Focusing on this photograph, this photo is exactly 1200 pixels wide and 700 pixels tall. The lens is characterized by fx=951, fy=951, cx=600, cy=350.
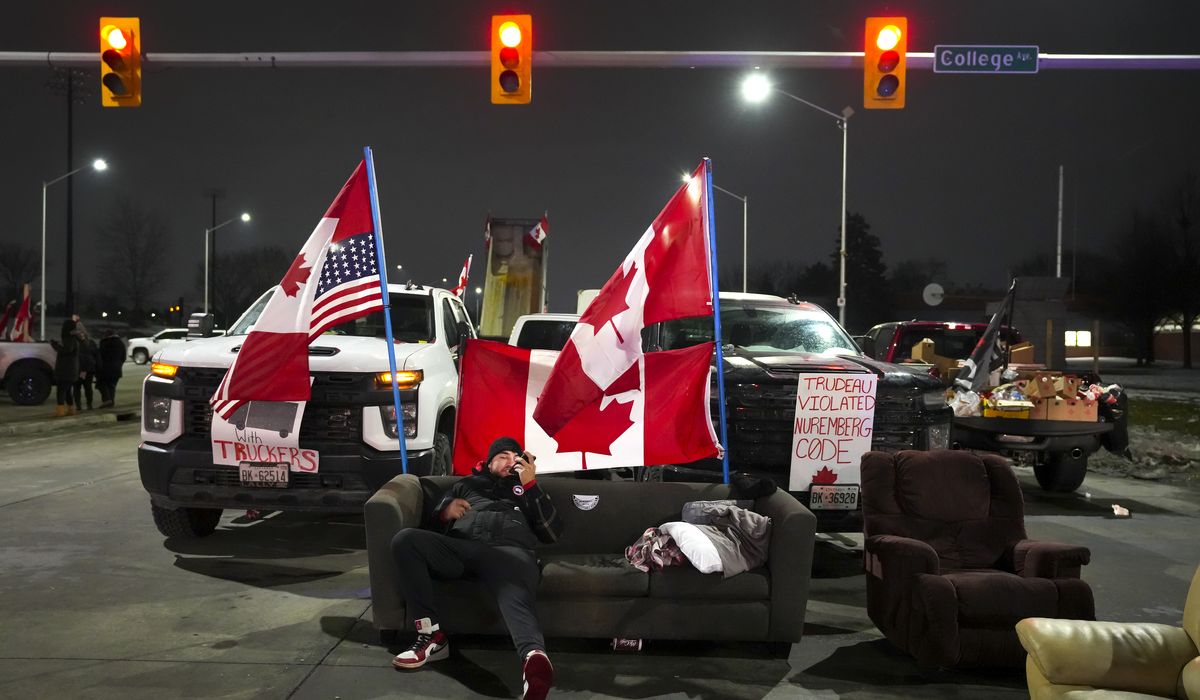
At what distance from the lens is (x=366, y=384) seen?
7094 mm

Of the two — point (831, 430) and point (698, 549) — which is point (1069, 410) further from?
point (698, 549)

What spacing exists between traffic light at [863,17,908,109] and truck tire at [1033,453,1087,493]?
465 centimetres

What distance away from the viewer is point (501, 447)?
227 inches

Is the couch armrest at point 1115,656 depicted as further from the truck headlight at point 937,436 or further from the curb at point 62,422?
the curb at point 62,422

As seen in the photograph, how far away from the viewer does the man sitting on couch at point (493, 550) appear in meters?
4.90

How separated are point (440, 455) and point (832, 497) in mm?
3099

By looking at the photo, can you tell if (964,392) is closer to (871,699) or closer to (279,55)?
(871,699)

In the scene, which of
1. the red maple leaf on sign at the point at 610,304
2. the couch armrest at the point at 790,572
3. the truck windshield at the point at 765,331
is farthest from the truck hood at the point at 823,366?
the couch armrest at the point at 790,572

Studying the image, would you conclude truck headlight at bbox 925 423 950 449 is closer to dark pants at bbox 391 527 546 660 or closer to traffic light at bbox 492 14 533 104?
dark pants at bbox 391 527 546 660

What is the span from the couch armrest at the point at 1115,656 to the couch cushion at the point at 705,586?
5.64ft

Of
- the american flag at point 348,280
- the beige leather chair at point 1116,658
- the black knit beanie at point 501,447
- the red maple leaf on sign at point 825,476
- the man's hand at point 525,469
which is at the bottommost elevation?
the beige leather chair at point 1116,658

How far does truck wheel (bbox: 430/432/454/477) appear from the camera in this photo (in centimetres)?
749

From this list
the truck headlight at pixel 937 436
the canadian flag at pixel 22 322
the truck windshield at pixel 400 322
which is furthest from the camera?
the canadian flag at pixel 22 322

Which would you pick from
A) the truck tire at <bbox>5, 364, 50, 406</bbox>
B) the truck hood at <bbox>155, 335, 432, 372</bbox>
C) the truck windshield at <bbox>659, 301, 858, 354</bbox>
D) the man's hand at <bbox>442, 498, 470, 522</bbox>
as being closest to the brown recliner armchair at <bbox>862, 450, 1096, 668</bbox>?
the man's hand at <bbox>442, 498, 470, 522</bbox>
